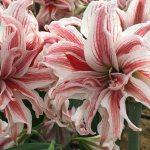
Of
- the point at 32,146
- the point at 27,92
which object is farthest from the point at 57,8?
the point at 27,92

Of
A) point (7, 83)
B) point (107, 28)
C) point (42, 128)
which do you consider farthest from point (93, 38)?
point (42, 128)

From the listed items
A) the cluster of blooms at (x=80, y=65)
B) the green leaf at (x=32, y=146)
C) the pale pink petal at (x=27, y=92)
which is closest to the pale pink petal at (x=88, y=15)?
the cluster of blooms at (x=80, y=65)

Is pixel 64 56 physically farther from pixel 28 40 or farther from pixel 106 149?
pixel 106 149

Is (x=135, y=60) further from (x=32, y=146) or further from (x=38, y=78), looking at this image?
(x=32, y=146)

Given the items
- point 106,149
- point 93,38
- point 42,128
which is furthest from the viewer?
point 42,128

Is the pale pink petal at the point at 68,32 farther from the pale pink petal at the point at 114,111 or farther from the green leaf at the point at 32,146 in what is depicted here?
the green leaf at the point at 32,146

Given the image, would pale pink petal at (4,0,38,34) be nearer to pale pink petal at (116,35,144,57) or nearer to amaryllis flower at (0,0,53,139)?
amaryllis flower at (0,0,53,139)

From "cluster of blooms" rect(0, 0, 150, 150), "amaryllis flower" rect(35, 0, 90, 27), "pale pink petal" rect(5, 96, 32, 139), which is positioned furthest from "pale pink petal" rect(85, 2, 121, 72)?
"amaryllis flower" rect(35, 0, 90, 27)
